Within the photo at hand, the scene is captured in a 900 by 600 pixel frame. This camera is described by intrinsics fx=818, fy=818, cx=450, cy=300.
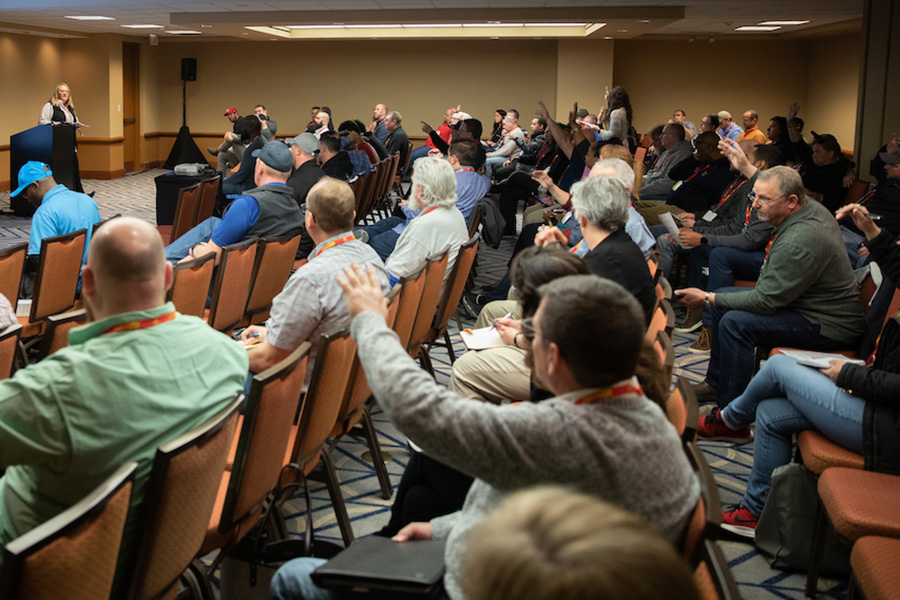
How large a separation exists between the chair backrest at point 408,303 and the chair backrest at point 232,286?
1033mm

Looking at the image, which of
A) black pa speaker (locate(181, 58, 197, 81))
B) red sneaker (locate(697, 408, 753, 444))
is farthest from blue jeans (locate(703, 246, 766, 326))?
black pa speaker (locate(181, 58, 197, 81))

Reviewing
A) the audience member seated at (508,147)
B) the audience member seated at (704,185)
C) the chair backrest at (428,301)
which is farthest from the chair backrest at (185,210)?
the audience member seated at (508,147)

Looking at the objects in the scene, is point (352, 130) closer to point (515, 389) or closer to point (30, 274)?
point (30, 274)

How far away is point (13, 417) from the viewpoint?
→ 5.49 feet

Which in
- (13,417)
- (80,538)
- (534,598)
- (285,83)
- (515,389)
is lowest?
(515,389)

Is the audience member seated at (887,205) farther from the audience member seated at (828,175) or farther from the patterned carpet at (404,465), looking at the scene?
the audience member seated at (828,175)

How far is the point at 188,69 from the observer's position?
18.4m

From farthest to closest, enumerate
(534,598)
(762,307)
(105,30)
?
(105,30), (762,307), (534,598)

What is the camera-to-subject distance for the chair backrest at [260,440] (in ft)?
7.02

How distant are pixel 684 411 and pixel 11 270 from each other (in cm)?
349

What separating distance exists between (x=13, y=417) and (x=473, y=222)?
4.69 meters

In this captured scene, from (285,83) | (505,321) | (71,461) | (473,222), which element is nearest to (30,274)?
(473,222)

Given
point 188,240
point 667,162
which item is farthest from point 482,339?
point 667,162

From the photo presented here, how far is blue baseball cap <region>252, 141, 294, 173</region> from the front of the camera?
5352mm
